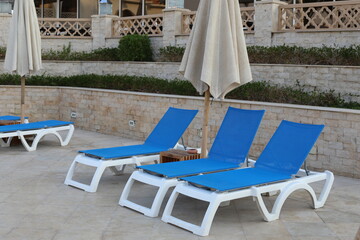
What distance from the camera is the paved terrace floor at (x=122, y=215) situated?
5723mm

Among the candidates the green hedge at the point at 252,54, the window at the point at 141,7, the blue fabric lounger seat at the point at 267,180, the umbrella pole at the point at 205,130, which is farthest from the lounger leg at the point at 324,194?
the window at the point at 141,7

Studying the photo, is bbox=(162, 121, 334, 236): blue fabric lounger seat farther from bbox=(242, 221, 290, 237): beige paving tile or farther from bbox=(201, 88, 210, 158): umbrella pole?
bbox=(201, 88, 210, 158): umbrella pole

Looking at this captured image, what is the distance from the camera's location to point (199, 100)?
37.8 ft

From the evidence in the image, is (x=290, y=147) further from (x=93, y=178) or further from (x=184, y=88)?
(x=184, y=88)

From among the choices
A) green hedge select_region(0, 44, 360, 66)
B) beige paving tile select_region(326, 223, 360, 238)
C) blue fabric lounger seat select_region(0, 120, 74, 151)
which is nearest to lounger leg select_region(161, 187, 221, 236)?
beige paving tile select_region(326, 223, 360, 238)

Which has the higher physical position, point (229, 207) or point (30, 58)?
point (30, 58)

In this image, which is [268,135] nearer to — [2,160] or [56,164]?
[56,164]

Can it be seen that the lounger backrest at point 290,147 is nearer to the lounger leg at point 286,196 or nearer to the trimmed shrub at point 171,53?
the lounger leg at point 286,196

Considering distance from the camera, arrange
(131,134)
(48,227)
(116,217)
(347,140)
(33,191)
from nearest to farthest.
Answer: (48,227) → (116,217) → (33,191) → (347,140) → (131,134)

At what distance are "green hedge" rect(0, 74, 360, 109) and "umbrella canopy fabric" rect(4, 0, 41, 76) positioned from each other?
360cm

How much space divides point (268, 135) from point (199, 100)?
204 centimetres

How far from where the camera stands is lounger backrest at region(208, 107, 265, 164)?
7504 millimetres

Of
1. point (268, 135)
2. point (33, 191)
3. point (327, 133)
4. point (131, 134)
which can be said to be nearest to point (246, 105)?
point (268, 135)

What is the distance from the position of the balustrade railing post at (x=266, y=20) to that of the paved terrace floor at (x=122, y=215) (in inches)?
262
